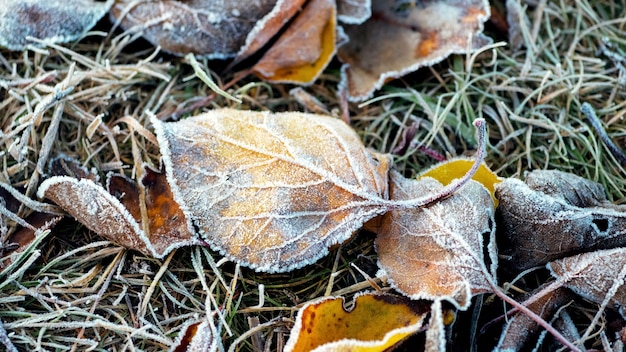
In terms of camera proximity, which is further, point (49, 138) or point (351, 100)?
point (351, 100)

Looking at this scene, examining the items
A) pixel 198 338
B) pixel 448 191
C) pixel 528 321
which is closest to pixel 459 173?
pixel 448 191

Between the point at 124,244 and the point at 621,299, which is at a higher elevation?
the point at 124,244

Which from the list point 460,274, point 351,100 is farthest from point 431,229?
point 351,100

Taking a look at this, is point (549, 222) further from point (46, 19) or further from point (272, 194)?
point (46, 19)

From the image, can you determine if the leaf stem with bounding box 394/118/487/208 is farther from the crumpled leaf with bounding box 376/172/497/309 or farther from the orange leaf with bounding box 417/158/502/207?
the orange leaf with bounding box 417/158/502/207

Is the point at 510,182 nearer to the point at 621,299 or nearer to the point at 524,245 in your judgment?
the point at 524,245

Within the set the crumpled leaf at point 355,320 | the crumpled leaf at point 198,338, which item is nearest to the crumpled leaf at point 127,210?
the crumpled leaf at point 198,338

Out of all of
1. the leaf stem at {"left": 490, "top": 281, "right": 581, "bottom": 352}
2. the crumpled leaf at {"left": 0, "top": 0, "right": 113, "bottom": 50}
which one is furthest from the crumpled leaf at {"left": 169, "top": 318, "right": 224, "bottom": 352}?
the crumpled leaf at {"left": 0, "top": 0, "right": 113, "bottom": 50}
